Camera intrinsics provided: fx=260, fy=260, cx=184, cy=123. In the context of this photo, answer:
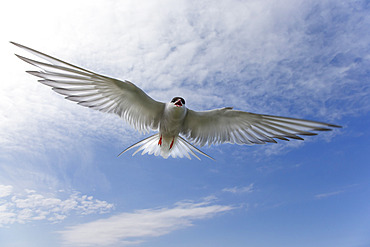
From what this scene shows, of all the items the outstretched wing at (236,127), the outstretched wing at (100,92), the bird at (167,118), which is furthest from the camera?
the outstretched wing at (236,127)

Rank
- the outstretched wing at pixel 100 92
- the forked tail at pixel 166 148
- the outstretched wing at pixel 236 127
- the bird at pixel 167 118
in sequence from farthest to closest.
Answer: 1. the forked tail at pixel 166 148
2. the outstretched wing at pixel 236 127
3. the bird at pixel 167 118
4. the outstretched wing at pixel 100 92

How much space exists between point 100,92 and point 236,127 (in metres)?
3.24

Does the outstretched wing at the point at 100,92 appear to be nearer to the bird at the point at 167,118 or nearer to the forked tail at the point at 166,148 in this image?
the bird at the point at 167,118

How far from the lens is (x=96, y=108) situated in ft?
17.6

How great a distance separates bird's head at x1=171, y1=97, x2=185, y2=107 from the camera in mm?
5535

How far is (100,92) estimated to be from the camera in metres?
5.33

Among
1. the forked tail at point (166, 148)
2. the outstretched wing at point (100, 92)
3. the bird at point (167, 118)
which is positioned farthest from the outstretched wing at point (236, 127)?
the outstretched wing at point (100, 92)

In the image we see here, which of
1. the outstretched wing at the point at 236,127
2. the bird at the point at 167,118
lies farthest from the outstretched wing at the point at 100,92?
the outstretched wing at the point at 236,127

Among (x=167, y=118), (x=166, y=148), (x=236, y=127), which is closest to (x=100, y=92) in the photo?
(x=167, y=118)

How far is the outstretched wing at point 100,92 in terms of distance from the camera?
4.29 meters

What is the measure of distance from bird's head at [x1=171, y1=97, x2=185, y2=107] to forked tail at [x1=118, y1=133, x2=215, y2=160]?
113 centimetres

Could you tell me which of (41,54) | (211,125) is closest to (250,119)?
(211,125)

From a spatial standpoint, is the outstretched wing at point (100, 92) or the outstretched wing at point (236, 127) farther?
the outstretched wing at point (236, 127)

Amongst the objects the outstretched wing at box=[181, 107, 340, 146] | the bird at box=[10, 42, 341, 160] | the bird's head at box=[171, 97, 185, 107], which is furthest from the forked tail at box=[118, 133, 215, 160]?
the bird's head at box=[171, 97, 185, 107]
